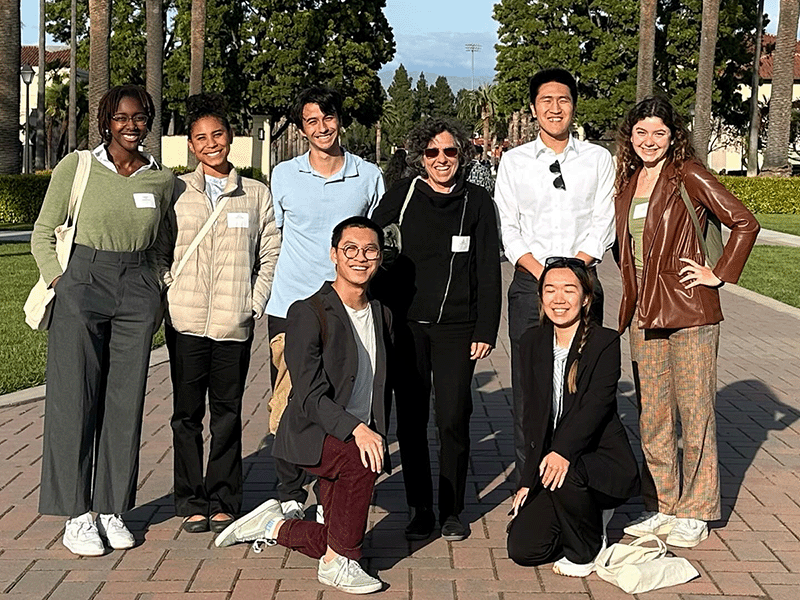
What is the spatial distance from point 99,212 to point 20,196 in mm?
21601

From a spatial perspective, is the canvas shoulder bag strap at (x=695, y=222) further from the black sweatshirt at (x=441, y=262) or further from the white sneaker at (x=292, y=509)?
the white sneaker at (x=292, y=509)

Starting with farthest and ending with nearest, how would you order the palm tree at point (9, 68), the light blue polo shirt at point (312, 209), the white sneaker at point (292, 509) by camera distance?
the palm tree at point (9, 68)
the light blue polo shirt at point (312, 209)
the white sneaker at point (292, 509)

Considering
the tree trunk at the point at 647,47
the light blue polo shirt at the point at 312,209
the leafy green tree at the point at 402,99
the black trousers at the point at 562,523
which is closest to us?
the black trousers at the point at 562,523

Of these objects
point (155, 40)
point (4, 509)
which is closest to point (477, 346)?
point (4, 509)

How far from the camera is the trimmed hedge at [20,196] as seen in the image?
25.3m

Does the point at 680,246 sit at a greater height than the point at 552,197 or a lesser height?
lesser

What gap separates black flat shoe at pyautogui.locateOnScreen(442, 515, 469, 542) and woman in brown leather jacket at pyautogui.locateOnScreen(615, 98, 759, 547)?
0.75 m

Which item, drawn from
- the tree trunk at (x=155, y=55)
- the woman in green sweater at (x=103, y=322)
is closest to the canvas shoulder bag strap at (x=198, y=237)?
the woman in green sweater at (x=103, y=322)

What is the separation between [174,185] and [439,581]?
6.70 feet

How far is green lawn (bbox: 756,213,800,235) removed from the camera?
2706 cm

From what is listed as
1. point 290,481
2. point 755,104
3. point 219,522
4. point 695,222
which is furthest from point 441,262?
point 755,104

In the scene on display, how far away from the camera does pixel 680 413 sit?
17.9 feet

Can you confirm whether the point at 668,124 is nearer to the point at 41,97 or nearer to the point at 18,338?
the point at 18,338

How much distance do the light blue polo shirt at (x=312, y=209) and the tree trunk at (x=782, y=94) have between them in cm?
2843
